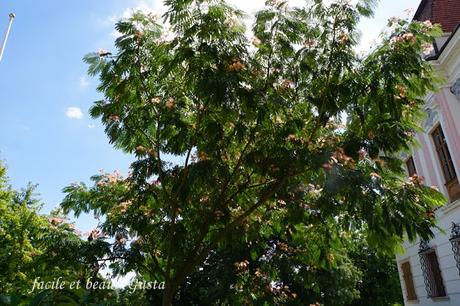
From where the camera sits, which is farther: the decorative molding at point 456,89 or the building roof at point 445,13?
the building roof at point 445,13

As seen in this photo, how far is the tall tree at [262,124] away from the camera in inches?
230

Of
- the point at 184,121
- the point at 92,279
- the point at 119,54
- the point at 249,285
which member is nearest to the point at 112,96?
the point at 119,54

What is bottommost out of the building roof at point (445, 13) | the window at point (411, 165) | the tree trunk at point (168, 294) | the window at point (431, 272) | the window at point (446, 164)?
the tree trunk at point (168, 294)

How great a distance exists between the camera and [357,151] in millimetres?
6125

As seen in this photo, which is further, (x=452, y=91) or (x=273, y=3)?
(x=452, y=91)

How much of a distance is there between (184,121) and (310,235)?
11.8 ft

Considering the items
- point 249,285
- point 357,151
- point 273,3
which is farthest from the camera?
point 249,285

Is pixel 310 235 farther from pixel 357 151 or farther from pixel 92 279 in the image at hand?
pixel 92 279

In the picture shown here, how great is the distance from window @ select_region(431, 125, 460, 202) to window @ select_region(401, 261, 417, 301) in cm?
533

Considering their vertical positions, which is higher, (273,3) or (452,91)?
(452,91)

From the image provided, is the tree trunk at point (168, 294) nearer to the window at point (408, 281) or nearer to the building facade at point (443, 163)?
the building facade at point (443, 163)

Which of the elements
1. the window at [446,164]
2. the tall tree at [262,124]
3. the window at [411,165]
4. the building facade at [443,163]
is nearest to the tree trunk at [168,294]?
the tall tree at [262,124]

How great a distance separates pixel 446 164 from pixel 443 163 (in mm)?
182

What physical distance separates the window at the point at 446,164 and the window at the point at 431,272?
7.82ft
